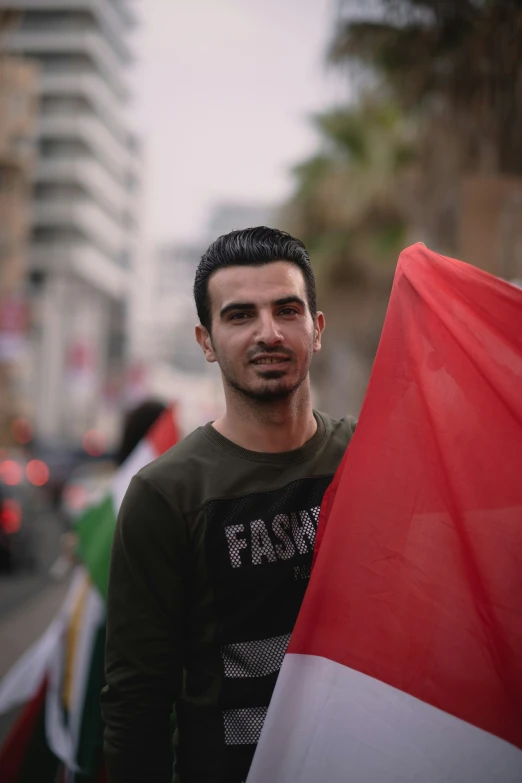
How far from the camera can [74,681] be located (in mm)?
3900

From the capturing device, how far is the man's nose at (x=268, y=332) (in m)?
2.04

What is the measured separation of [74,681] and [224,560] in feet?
7.25

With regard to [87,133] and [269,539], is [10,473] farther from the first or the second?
[87,133]

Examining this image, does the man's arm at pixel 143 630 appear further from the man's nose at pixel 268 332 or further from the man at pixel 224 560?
the man's nose at pixel 268 332

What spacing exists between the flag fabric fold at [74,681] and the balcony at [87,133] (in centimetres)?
Answer: 8217

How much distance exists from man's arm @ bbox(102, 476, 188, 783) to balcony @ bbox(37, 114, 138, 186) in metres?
84.1

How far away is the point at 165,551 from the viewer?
202cm

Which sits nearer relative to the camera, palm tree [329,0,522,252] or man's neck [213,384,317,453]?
man's neck [213,384,317,453]

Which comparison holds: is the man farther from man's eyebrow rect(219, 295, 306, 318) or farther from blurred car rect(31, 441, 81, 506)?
blurred car rect(31, 441, 81, 506)

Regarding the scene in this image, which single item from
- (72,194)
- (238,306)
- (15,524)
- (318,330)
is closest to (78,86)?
(72,194)

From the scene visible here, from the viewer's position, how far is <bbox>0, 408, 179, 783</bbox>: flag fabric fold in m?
3.65

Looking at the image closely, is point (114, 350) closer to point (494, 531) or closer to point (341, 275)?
point (341, 275)

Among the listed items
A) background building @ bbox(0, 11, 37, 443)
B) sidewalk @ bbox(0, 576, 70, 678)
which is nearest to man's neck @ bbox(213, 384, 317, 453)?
sidewalk @ bbox(0, 576, 70, 678)

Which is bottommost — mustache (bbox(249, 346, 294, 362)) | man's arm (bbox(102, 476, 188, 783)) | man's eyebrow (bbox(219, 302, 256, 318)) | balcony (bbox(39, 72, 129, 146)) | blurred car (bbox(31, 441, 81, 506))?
blurred car (bbox(31, 441, 81, 506))
